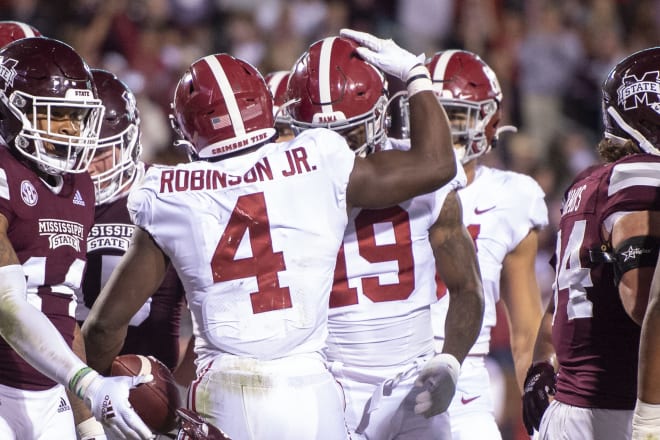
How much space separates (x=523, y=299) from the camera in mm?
4582

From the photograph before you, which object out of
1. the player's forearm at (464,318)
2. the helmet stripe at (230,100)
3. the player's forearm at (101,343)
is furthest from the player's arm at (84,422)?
the player's forearm at (464,318)

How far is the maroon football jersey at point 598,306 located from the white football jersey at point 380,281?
0.53m

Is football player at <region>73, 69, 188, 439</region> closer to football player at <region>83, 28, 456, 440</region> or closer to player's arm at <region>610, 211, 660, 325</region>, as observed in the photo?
football player at <region>83, 28, 456, 440</region>

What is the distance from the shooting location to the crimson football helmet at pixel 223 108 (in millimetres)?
3354

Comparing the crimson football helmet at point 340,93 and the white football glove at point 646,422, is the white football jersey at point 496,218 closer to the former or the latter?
the crimson football helmet at point 340,93

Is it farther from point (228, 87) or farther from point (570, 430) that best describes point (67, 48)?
point (570, 430)

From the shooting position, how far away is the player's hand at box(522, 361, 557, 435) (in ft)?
12.2

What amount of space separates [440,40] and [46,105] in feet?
24.6

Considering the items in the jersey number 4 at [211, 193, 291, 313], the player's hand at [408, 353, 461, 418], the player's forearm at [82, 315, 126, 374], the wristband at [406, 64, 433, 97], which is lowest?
the player's hand at [408, 353, 461, 418]

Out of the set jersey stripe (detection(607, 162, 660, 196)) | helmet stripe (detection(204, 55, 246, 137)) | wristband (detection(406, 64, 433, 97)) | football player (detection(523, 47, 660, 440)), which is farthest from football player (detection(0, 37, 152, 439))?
jersey stripe (detection(607, 162, 660, 196))

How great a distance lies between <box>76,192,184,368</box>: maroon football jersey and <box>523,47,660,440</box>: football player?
1.60m

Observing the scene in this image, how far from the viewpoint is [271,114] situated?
11.3 ft

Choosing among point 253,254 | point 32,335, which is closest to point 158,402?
point 32,335

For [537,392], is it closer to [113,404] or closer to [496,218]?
[496,218]
